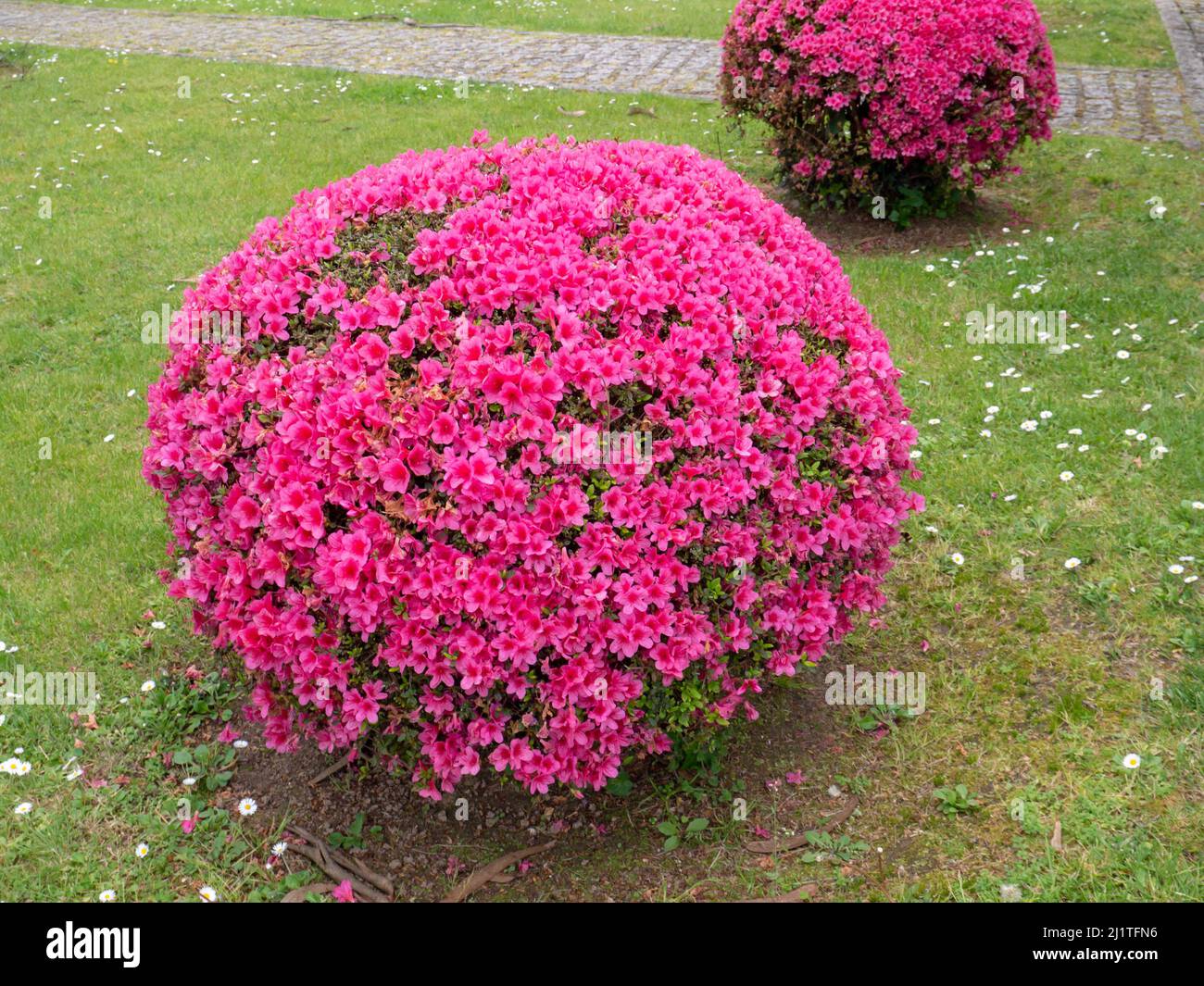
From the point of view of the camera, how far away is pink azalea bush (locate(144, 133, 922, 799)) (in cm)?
313

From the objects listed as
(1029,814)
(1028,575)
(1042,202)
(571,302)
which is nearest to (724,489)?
(571,302)

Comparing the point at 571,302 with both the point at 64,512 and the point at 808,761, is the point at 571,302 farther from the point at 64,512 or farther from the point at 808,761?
the point at 64,512

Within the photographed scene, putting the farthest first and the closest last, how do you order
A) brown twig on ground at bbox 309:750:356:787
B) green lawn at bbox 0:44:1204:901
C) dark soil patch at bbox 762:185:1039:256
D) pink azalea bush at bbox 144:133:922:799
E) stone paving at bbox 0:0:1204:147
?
stone paving at bbox 0:0:1204:147
dark soil patch at bbox 762:185:1039:256
brown twig on ground at bbox 309:750:356:787
green lawn at bbox 0:44:1204:901
pink azalea bush at bbox 144:133:922:799

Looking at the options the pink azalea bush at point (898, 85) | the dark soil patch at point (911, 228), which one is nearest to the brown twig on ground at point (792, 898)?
the dark soil patch at point (911, 228)

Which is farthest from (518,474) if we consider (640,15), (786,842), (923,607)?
(640,15)

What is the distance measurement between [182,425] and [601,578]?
4.94ft

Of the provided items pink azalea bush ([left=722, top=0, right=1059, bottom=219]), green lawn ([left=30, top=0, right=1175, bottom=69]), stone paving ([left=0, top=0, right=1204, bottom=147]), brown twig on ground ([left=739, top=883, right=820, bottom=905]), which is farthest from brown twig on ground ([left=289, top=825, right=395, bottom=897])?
green lawn ([left=30, top=0, right=1175, bottom=69])

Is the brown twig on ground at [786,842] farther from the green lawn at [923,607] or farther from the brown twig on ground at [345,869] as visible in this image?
the brown twig on ground at [345,869]

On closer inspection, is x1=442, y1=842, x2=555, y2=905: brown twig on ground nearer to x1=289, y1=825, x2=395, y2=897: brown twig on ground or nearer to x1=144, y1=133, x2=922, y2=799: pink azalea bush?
x1=289, y1=825, x2=395, y2=897: brown twig on ground

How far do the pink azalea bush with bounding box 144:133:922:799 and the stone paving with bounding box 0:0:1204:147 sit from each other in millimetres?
8384

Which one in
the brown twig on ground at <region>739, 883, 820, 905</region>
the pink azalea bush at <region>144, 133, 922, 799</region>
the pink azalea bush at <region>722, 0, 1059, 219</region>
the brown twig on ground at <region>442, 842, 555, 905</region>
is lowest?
the brown twig on ground at <region>442, 842, 555, 905</region>

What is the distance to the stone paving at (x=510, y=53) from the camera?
37.3 ft

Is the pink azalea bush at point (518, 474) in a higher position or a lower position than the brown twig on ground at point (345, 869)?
higher

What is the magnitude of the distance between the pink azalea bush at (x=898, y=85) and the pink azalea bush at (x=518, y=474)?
4.58 meters
